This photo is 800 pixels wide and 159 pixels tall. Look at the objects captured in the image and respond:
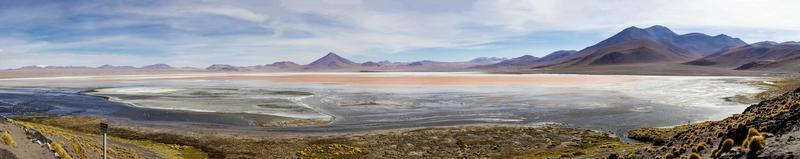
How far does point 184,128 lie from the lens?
36.9 m

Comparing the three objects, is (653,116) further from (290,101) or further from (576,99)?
(290,101)

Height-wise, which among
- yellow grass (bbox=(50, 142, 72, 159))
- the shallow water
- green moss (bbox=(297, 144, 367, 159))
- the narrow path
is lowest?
green moss (bbox=(297, 144, 367, 159))

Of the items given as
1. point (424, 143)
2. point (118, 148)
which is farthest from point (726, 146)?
point (118, 148)

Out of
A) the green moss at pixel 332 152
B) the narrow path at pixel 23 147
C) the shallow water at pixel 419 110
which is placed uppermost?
the narrow path at pixel 23 147

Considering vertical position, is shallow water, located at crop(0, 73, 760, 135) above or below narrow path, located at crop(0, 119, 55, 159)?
below

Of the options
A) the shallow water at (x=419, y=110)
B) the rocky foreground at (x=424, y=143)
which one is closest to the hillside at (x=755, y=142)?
the rocky foreground at (x=424, y=143)

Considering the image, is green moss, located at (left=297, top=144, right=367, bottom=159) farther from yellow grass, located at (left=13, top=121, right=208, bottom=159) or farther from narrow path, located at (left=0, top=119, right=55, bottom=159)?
narrow path, located at (left=0, top=119, right=55, bottom=159)

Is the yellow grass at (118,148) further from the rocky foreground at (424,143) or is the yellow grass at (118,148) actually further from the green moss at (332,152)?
the green moss at (332,152)

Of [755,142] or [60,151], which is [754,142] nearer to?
[755,142]

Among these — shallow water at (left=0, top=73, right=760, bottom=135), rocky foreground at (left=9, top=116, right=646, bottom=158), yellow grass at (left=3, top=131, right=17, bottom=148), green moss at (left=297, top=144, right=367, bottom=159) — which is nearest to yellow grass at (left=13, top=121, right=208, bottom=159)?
rocky foreground at (left=9, top=116, right=646, bottom=158)

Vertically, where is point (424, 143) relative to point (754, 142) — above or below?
below

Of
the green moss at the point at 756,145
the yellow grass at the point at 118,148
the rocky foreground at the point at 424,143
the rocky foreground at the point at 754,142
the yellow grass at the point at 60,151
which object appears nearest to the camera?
the rocky foreground at the point at 754,142

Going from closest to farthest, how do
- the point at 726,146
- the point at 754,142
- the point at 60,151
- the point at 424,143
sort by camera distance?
the point at 754,142 < the point at 726,146 < the point at 60,151 < the point at 424,143

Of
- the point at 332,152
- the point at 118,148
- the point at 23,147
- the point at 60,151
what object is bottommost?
the point at 332,152
